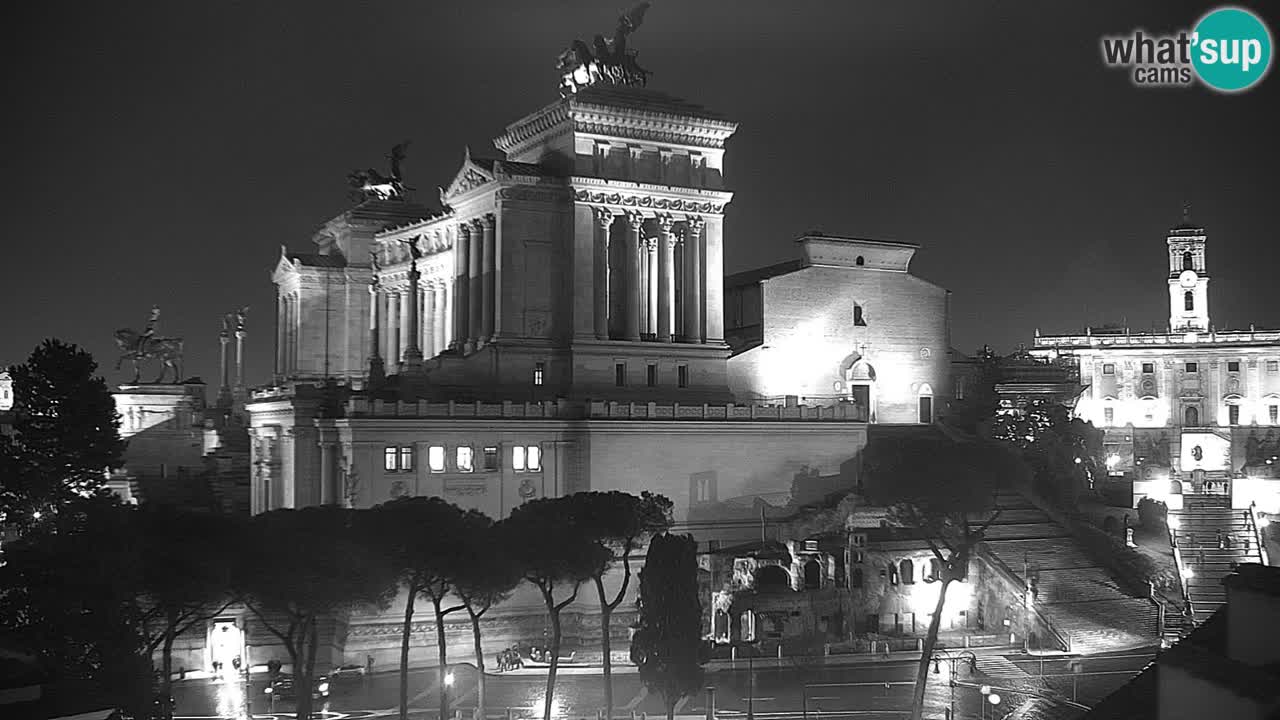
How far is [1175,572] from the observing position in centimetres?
7469

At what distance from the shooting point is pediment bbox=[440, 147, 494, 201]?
7975 cm

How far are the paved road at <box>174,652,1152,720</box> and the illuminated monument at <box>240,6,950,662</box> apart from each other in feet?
23.0

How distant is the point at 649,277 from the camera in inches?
3243

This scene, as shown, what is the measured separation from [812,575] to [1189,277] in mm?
83369

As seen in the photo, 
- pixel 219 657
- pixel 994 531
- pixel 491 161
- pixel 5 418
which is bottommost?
pixel 219 657

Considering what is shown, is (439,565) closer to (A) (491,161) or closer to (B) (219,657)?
(B) (219,657)

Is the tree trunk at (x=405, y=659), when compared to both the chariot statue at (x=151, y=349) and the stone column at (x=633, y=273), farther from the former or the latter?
the chariot statue at (x=151, y=349)

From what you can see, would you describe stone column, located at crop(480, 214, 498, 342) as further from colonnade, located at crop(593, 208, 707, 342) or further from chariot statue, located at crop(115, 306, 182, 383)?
chariot statue, located at crop(115, 306, 182, 383)

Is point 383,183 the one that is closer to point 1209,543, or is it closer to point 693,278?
point 693,278

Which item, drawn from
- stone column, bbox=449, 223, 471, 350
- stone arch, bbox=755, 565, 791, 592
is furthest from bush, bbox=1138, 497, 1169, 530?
stone column, bbox=449, 223, 471, 350

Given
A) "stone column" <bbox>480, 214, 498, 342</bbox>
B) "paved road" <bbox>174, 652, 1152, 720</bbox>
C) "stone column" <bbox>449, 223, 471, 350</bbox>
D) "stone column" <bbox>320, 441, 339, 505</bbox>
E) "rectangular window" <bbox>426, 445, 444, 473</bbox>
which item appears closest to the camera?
"paved road" <bbox>174, 652, 1152, 720</bbox>

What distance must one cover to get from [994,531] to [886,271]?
24204 mm

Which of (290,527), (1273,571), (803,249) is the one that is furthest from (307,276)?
(1273,571)

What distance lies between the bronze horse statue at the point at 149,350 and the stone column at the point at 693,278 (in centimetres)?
4842
